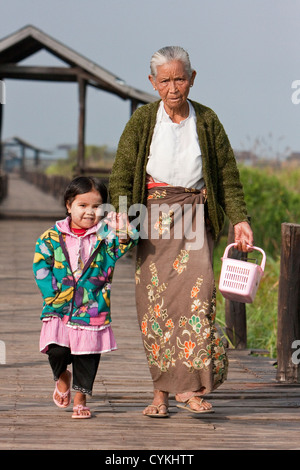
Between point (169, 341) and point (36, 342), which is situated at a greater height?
point (169, 341)

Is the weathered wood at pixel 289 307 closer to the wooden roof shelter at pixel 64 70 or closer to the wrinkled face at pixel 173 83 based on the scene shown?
the wrinkled face at pixel 173 83

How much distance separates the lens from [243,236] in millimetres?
4652

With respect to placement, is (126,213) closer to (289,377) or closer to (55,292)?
(55,292)

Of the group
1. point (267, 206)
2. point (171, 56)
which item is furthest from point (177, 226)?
point (267, 206)

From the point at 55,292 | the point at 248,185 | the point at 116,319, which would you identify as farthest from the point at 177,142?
the point at 248,185

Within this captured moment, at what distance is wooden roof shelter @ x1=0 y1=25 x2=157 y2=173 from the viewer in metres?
16.6

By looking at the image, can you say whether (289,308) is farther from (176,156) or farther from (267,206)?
(267,206)

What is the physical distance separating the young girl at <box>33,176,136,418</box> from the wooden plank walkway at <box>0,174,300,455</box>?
0.27 m

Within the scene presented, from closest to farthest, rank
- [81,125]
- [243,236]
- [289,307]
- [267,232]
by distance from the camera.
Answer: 1. [243,236]
2. [289,307]
3. [267,232]
4. [81,125]

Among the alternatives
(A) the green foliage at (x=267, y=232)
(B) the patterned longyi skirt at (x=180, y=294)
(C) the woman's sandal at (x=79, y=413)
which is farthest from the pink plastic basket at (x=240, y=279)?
(A) the green foliage at (x=267, y=232)

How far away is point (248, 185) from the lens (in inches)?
591

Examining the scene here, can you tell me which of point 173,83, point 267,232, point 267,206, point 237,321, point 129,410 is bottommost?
point 129,410

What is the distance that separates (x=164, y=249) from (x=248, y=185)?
1057cm

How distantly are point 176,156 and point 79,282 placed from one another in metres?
0.76
